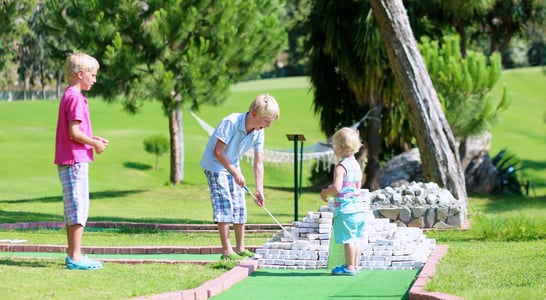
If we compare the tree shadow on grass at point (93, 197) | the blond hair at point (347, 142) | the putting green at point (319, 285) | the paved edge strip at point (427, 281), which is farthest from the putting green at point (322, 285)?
the tree shadow on grass at point (93, 197)

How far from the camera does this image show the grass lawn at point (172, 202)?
6.39 m

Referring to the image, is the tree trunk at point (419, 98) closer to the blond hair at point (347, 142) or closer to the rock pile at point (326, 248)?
the rock pile at point (326, 248)

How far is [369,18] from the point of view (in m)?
22.4

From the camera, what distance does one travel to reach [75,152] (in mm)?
7000

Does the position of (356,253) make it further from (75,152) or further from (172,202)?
(172,202)

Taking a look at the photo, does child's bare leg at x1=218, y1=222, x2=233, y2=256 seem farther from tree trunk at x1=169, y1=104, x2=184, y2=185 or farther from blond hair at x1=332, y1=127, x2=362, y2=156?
tree trunk at x1=169, y1=104, x2=184, y2=185

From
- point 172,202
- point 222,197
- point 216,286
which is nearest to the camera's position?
point 216,286

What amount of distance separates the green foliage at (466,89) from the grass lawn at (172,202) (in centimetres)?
73

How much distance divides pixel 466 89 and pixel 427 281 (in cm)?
1442

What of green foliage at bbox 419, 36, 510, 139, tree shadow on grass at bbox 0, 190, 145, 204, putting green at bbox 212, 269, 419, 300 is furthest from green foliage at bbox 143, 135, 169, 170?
putting green at bbox 212, 269, 419, 300

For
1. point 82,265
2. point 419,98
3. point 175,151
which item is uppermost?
point 419,98

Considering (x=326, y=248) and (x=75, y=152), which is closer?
(x=75, y=152)

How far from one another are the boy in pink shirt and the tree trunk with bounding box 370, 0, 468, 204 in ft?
26.7

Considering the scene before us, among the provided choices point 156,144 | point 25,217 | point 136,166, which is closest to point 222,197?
point 25,217
